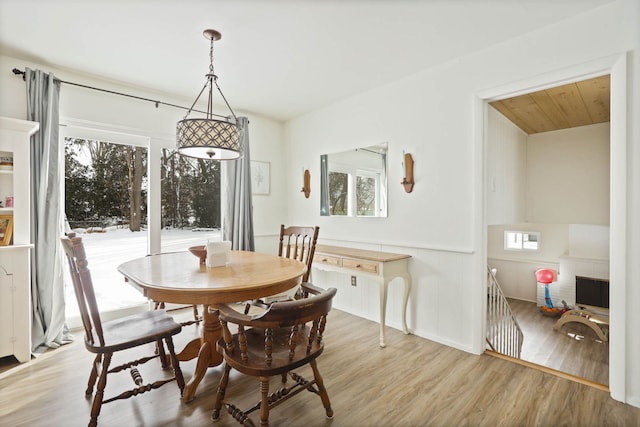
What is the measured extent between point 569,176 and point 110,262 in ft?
19.3

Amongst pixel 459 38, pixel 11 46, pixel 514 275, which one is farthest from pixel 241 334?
pixel 514 275

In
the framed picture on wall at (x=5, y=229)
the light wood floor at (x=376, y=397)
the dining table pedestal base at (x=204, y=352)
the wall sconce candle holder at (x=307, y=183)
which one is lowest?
the light wood floor at (x=376, y=397)

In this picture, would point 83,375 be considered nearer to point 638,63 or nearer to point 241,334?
point 241,334

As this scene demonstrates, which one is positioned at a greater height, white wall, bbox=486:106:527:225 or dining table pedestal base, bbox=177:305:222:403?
white wall, bbox=486:106:527:225

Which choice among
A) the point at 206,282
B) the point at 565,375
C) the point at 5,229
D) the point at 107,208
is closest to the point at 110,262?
the point at 107,208

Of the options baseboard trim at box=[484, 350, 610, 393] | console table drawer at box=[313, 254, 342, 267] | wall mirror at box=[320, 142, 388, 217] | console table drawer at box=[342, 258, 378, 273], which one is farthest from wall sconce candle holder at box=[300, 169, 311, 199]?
baseboard trim at box=[484, 350, 610, 393]

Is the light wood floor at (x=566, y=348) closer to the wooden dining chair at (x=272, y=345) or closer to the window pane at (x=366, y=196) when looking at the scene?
the window pane at (x=366, y=196)

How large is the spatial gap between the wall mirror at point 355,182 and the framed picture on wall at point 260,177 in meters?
0.86

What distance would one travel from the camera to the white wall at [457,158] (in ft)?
6.26

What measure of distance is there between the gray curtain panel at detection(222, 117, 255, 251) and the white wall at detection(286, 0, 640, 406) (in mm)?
1209

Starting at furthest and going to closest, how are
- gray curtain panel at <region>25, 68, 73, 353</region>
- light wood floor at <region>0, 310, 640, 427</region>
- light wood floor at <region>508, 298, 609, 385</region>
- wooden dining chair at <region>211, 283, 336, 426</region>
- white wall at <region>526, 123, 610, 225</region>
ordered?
white wall at <region>526, 123, 610, 225</region> < light wood floor at <region>508, 298, 609, 385</region> < gray curtain panel at <region>25, 68, 73, 353</region> < light wood floor at <region>0, 310, 640, 427</region> < wooden dining chair at <region>211, 283, 336, 426</region>

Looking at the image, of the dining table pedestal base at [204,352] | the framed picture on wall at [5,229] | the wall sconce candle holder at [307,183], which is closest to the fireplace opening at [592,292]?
the wall sconce candle holder at [307,183]

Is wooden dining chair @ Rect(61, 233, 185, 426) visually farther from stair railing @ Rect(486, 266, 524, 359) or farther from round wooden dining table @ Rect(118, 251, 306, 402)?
stair railing @ Rect(486, 266, 524, 359)

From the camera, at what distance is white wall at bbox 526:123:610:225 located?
4066mm
